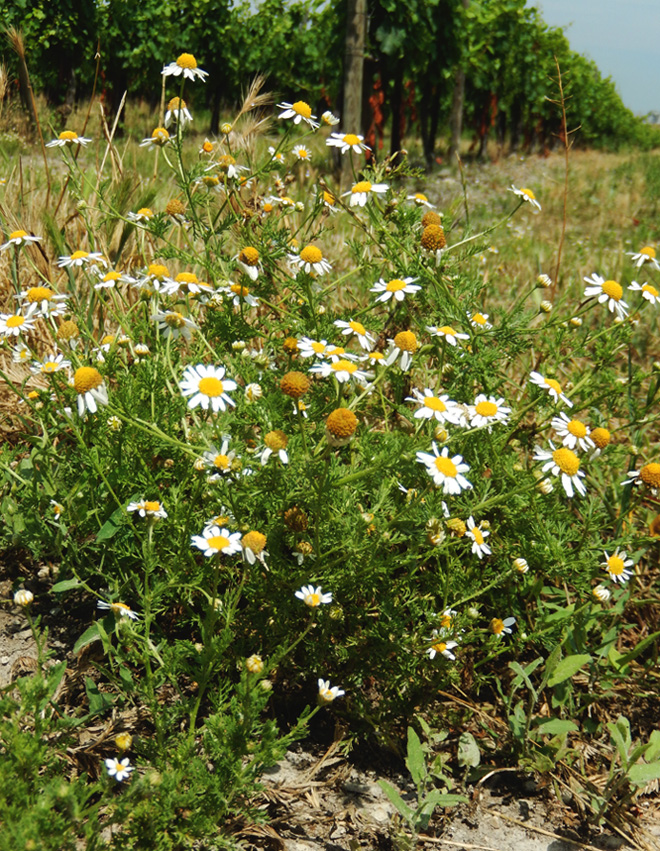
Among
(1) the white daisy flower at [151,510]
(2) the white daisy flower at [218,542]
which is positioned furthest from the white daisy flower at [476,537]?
(1) the white daisy flower at [151,510]

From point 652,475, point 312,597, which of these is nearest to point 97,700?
point 312,597

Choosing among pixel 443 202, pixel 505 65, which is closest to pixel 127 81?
pixel 505 65

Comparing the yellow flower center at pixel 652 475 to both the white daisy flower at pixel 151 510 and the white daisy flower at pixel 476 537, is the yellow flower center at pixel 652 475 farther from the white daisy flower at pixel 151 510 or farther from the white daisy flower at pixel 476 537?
the white daisy flower at pixel 151 510

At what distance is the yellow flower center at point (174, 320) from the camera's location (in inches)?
68.4

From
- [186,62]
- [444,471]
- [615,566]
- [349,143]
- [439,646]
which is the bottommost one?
[439,646]

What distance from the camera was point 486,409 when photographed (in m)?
1.67

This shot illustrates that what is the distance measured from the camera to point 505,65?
1856 cm

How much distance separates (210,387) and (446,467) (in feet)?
1.69

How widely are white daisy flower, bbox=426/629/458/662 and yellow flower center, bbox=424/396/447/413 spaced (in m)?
0.52

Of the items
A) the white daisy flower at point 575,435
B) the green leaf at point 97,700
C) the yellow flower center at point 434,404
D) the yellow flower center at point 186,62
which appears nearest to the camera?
the yellow flower center at point 434,404

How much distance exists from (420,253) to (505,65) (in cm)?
1920

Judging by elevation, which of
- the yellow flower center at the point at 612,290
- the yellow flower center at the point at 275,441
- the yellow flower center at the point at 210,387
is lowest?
the yellow flower center at the point at 275,441

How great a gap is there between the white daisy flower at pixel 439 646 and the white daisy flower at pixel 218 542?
53 centimetres

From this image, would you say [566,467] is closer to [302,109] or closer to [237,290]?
[237,290]
